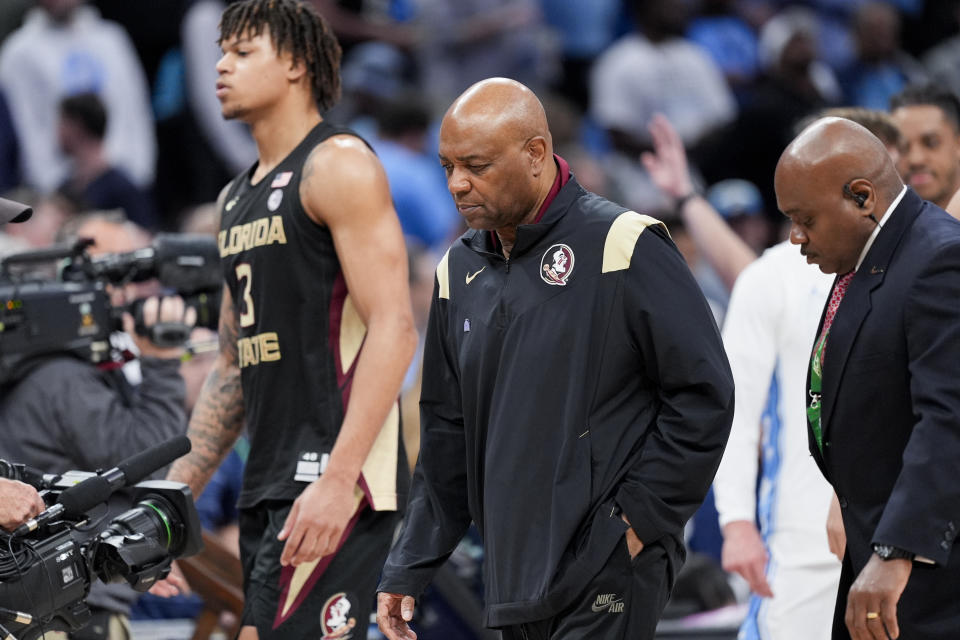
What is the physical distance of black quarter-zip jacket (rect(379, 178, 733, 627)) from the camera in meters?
3.44

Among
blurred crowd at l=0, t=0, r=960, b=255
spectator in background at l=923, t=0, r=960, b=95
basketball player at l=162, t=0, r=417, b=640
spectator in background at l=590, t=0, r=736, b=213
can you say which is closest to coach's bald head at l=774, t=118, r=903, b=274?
basketball player at l=162, t=0, r=417, b=640

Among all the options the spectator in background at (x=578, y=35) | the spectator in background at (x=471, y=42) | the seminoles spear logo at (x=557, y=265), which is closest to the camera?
the seminoles spear logo at (x=557, y=265)

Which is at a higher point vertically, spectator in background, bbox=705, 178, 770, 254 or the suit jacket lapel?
the suit jacket lapel

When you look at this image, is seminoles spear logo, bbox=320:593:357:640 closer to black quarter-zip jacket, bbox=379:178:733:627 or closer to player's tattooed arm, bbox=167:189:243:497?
player's tattooed arm, bbox=167:189:243:497

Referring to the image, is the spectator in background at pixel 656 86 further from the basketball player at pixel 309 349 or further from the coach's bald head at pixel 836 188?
the coach's bald head at pixel 836 188

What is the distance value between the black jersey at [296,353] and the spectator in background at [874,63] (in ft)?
28.9

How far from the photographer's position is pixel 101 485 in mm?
3941

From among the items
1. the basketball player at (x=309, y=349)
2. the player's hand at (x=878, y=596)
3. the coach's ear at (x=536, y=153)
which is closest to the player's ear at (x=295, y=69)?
the basketball player at (x=309, y=349)

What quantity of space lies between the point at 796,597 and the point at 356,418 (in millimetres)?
1680

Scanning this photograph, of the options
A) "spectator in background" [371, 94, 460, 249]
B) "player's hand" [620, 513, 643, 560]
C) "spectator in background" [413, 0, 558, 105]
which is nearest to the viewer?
"player's hand" [620, 513, 643, 560]

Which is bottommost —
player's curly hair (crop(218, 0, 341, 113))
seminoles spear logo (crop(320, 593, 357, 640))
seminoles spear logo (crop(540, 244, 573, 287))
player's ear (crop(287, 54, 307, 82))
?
seminoles spear logo (crop(320, 593, 357, 640))

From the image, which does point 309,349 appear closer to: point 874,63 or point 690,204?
point 690,204

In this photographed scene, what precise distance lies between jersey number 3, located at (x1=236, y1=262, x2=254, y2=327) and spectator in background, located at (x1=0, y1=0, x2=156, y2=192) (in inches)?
223

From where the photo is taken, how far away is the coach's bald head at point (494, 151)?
11.7 feet
